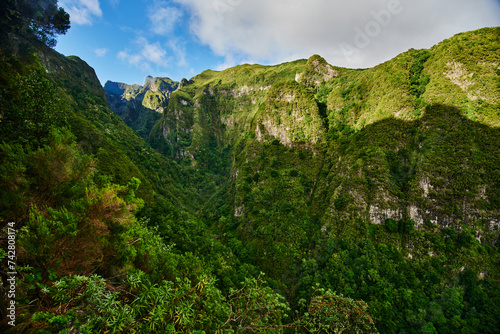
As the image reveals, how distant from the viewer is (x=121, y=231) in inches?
326

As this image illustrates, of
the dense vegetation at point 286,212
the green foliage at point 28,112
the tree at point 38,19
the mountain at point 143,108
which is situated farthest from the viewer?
the mountain at point 143,108

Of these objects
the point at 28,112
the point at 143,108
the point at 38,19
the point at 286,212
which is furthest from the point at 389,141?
the point at 143,108

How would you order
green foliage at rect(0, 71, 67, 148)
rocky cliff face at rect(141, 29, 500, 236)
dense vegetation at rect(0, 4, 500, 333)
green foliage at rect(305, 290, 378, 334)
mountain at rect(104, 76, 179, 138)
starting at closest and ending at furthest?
dense vegetation at rect(0, 4, 500, 333) < green foliage at rect(305, 290, 378, 334) < green foliage at rect(0, 71, 67, 148) < rocky cliff face at rect(141, 29, 500, 236) < mountain at rect(104, 76, 179, 138)

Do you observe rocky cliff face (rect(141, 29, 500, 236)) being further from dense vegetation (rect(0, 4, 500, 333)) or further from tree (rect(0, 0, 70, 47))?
tree (rect(0, 0, 70, 47))

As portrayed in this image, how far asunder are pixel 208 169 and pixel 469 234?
95908mm

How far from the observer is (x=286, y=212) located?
5188 centimetres

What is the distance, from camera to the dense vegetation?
511 centimetres

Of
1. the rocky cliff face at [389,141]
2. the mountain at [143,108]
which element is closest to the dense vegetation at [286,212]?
the rocky cliff face at [389,141]

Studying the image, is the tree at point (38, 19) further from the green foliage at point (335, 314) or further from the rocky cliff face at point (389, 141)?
the rocky cliff face at point (389, 141)

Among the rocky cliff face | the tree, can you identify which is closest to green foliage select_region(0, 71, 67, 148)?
the tree

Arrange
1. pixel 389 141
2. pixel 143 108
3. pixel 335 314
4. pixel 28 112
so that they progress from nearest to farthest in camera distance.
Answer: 1. pixel 335 314
2. pixel 28 112
3. pixel 389 141
4. pixel 143 108

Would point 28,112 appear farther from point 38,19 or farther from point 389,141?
point 389,141

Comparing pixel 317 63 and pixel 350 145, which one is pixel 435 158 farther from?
pixel 317 63

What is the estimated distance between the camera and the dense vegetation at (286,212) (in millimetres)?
5113
